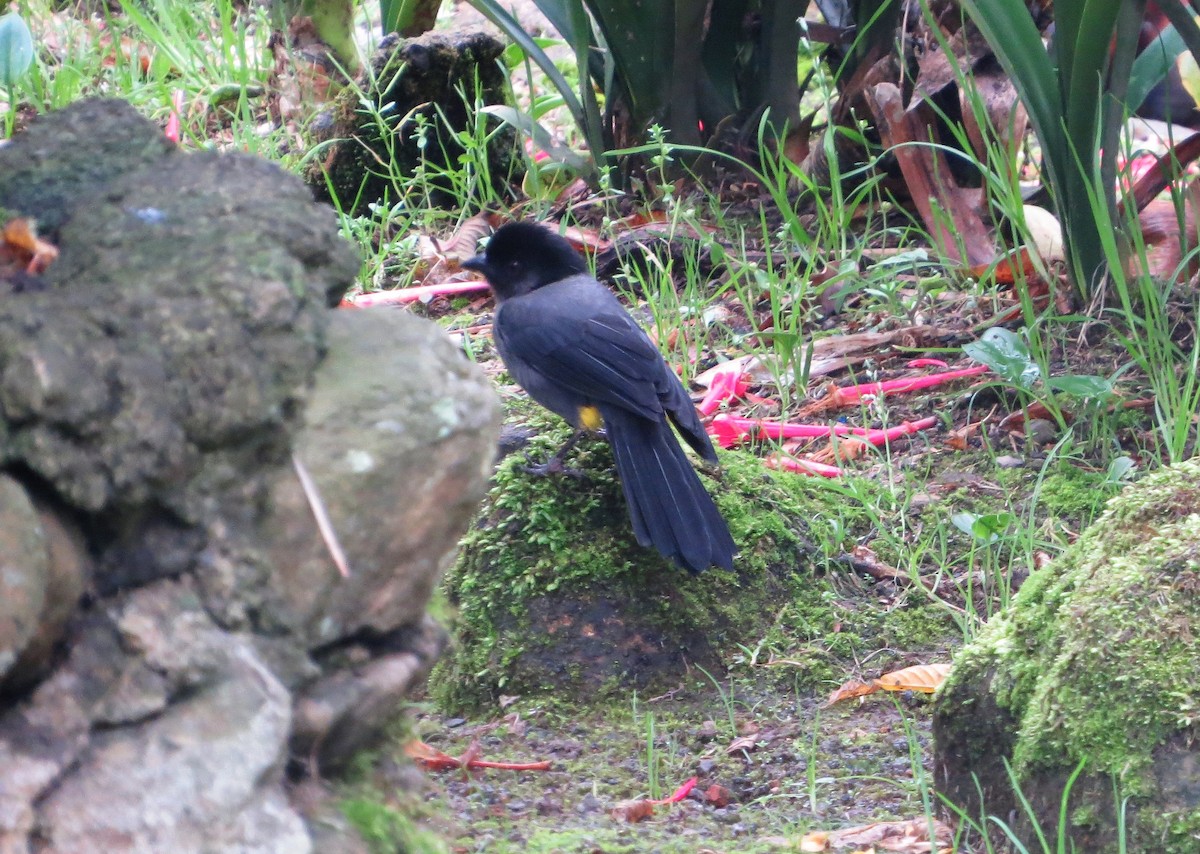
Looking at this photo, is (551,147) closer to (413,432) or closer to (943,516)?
(943,516)

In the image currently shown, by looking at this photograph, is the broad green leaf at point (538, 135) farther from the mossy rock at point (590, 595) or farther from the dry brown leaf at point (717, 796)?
the dry brown leaf at point (717, 796)

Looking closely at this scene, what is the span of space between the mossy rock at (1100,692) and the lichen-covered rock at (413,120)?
3919mm

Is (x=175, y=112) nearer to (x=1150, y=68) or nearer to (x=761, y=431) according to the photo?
(x=761, y=431)

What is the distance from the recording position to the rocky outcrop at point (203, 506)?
1372mm

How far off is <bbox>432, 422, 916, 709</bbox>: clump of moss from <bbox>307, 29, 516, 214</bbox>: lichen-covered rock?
2.67m

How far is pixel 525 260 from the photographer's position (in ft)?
15.1

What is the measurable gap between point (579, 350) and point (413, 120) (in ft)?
8.46

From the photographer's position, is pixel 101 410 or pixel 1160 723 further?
pixel 1160 723

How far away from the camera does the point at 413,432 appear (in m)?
1.64

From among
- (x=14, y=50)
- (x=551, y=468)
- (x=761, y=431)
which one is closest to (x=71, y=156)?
(x=551, y=468)

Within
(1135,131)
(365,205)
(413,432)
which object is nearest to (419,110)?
(365,205)

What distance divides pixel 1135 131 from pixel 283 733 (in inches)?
219

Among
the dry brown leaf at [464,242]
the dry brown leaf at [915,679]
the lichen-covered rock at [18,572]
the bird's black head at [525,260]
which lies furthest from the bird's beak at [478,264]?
the lichen-covered rock at [18,572]

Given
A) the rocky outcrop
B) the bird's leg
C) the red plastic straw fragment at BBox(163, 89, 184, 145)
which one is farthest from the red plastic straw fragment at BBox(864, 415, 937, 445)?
the red plastic straw fragment at BBox(163, 89, 184, 145)
